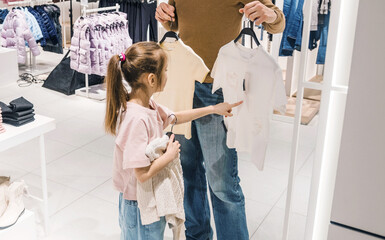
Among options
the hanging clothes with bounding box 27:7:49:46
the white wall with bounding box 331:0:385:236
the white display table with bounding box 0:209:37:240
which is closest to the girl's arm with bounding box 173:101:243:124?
the white wall with bounding box 331:0:385:236

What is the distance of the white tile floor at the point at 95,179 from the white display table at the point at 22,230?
218mm

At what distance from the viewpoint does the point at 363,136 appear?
1027 mm

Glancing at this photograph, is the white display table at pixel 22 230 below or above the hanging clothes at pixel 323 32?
below

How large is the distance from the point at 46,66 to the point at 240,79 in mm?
5958

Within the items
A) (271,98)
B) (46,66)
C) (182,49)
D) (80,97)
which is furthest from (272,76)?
(46,66)

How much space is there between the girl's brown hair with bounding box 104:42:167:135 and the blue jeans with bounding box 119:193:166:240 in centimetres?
38

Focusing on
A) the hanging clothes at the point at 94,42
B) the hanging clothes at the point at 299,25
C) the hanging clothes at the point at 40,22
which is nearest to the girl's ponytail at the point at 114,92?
the hanging clothes at the point at 299,25

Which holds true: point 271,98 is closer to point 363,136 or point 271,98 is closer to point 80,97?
point 363,136

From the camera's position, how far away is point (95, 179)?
144 inches

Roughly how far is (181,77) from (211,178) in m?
0.51

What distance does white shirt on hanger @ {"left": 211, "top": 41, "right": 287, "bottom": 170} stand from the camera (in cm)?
189

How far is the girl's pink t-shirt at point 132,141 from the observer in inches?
70.0

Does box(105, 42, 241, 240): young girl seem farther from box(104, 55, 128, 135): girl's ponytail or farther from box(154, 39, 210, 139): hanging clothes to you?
box(154, 39, 210, 139): hanging clothes

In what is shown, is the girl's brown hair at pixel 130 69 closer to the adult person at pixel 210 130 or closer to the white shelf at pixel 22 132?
the adult person at pixel 210 130
